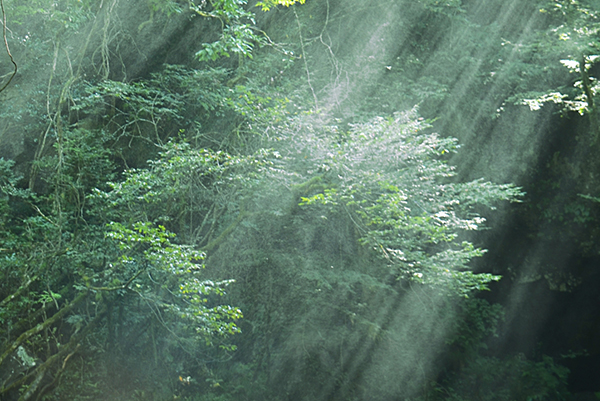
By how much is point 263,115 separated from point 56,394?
427cm

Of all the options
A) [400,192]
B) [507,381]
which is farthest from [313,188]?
[507,381]

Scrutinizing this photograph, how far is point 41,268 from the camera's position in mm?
4531

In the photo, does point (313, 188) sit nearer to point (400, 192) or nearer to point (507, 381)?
point (400, 192)

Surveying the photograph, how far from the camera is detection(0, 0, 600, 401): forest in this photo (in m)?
5.23

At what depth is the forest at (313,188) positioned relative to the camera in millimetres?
5234

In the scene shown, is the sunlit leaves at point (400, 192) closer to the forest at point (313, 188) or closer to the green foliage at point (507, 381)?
the forest at point (313, 188)

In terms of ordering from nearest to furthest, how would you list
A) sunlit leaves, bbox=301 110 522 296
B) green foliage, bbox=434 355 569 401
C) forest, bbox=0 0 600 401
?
sunlit leaves, bbox=301 110 522 296 < forest, bbox=0 0 600 401 < green foliage, bbox=434 355 569 401

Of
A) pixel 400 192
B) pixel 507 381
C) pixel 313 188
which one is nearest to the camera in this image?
pixel 400 192

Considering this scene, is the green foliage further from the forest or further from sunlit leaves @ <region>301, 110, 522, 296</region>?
sunlit leaves @ <region>301, 110, 522, 296</region>

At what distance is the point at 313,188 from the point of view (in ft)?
19.0

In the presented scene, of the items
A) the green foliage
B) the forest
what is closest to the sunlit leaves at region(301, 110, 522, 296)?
the forest

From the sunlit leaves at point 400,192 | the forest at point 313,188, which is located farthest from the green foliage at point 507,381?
the sunlit leaves at point 400,192

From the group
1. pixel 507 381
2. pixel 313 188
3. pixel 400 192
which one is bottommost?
pixel 507 381

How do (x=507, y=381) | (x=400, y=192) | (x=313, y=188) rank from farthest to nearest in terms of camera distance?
(x=507, y=381)
(x=313, y=188)
(x=400, y=192)
